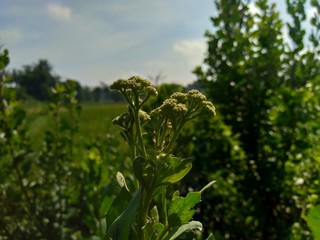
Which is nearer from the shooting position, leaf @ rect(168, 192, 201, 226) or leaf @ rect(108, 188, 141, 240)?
leaf @ rect(108, 188, 141, 240)

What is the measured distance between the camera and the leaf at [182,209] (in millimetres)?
899

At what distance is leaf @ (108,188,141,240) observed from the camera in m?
0.77

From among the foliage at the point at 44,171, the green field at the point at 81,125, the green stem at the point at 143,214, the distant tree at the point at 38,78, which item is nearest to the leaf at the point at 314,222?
the green stem at the point at 143,214

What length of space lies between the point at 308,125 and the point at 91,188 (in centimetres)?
122

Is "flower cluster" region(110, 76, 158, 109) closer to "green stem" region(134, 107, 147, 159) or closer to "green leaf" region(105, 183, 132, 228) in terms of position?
"green stem" region(134, 107, 147, 159)

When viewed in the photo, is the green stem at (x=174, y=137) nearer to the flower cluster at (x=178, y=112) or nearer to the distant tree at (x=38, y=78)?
the flower cluster at (x=178, y=112)

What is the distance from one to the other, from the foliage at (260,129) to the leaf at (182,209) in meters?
1.68

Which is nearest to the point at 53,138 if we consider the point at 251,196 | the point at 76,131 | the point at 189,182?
the point at 76,131

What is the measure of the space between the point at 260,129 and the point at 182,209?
1.94 meters

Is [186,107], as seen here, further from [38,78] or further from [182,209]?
[38,78]

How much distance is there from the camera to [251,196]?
2.72 metres

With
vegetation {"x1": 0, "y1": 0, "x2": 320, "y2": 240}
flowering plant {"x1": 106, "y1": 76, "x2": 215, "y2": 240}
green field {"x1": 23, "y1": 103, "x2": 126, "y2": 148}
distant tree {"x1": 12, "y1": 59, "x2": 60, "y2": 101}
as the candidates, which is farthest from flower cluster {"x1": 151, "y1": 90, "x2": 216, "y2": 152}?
distant tree {"x1": 12, "y1": 59, "x2": 60, "y2": 101}

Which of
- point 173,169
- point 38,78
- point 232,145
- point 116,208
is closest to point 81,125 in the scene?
point 232,145

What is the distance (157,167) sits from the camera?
0.82 metres
